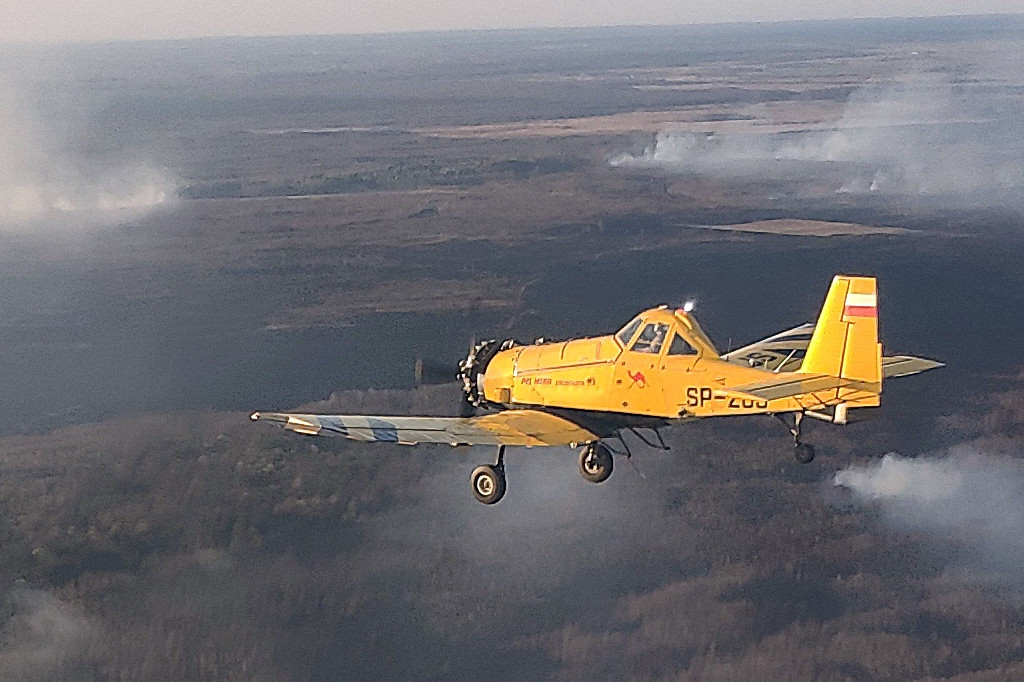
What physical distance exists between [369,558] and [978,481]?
77816mm

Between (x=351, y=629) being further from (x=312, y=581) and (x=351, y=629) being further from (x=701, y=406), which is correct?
(x=701, y=406)

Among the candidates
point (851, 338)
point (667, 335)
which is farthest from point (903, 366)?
point (667, 335)

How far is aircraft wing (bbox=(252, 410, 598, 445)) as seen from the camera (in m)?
30.9

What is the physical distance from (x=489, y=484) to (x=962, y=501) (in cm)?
13796

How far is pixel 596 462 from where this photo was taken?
34.8 metres

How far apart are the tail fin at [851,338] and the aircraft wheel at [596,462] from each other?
7.37 m

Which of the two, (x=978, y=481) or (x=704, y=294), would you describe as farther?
(x=704, y=294)

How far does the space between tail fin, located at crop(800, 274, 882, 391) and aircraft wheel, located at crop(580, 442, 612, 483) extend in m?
7.37

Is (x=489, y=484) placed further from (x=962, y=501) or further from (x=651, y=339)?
(x=962, y=501)

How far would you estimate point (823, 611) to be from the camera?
140375 mm

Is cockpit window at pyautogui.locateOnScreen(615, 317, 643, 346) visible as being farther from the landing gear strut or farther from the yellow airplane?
the landing gear strut

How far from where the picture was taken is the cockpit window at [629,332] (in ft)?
105

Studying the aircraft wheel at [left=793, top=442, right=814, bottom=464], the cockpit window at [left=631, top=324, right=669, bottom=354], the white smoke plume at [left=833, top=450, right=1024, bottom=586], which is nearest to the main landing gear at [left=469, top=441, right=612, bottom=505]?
the cockpit window at [left=631, top=324, right=669, bottom=354]

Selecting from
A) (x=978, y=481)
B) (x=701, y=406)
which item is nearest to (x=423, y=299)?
(x=978, y=481)
